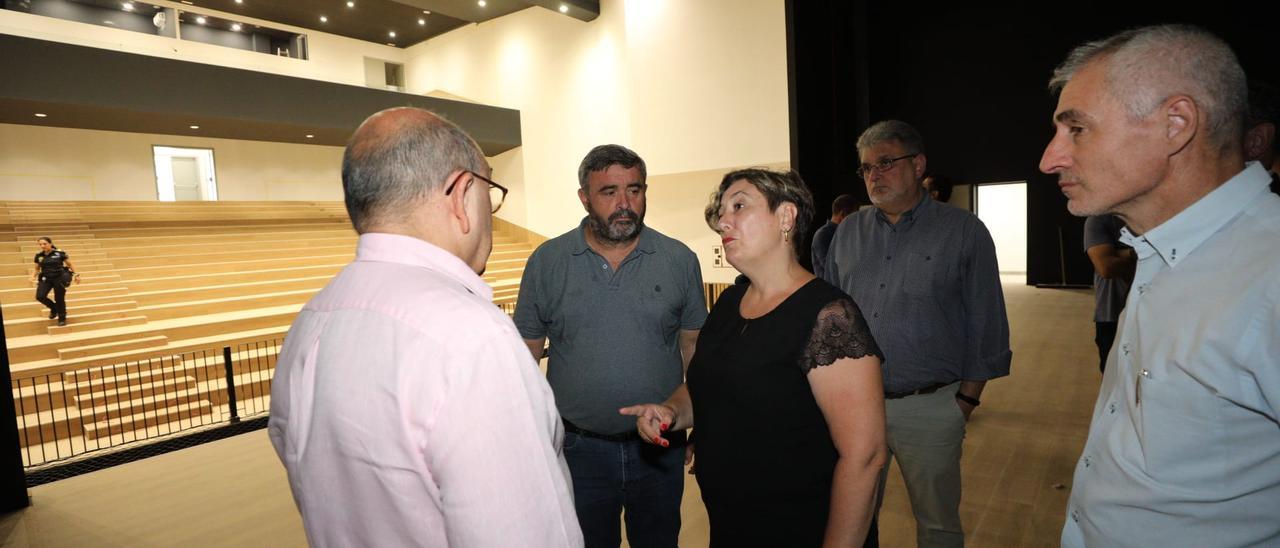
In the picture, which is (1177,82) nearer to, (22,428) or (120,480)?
(120,480)

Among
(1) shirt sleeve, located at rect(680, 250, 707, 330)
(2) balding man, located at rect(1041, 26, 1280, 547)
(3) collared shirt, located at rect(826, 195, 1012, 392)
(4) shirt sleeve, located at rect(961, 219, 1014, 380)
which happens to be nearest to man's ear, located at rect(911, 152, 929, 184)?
(3) collared shirt, located at rect(826, 195, 1012, 392)

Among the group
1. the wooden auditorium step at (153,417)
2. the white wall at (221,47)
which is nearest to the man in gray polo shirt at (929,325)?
the wooden auditorium step at (153,417)

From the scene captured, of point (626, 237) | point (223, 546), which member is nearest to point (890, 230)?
point (626, 237)

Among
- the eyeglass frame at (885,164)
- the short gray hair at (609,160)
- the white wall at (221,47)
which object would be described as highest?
the white wall at (221,47)

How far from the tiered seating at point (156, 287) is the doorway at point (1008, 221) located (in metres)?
11.2

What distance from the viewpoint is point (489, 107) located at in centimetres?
1509

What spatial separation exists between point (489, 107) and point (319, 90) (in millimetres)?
3861

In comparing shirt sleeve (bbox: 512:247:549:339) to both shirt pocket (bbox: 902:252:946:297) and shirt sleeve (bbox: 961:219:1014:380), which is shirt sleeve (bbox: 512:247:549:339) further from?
shirt sleeve (bbox: 961:219:1014:380)

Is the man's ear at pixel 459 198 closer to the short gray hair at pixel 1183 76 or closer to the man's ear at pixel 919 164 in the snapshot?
the short gray hair at pixel 1183 76

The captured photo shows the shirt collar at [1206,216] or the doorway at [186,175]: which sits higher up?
the doorway at [186,175]

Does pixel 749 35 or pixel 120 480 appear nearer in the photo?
pixel 120 480

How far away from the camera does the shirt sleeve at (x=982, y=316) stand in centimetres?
213

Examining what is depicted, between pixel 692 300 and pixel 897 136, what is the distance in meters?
0.97

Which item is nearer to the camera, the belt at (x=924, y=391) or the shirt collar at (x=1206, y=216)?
the shirt collar at (x=1206, y=216)
